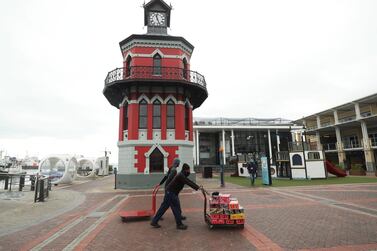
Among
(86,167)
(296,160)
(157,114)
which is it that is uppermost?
(157,114)

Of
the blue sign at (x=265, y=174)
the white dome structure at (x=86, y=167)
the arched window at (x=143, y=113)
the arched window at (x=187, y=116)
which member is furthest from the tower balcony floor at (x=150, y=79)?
the white dome structure at (x=86, y=167)

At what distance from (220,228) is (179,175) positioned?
6.08 feet

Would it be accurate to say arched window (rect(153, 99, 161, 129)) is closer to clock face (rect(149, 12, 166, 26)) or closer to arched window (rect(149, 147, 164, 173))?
arched window (rect(149, 147, 164, 173))

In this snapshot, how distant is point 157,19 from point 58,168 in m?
17.3

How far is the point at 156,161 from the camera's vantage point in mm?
17031

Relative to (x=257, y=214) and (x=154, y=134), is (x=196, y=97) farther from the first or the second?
(x=257, y=214)

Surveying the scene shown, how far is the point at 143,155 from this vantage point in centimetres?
1675

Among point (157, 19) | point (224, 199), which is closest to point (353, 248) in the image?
point (224, 199)

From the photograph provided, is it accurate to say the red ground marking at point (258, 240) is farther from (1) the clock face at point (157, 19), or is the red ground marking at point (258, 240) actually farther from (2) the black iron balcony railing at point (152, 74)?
(1) the clock face at point (157, 19)

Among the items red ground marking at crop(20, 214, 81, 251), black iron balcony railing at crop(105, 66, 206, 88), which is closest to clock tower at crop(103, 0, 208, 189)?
black iron balcony railing at crop(105, 66, 206, 88)

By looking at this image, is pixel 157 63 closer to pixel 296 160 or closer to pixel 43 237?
pixel 43 237

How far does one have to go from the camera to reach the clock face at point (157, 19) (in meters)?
20.7

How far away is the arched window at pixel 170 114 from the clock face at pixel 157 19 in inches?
329

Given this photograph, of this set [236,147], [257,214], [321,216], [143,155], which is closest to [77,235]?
[257,214]
